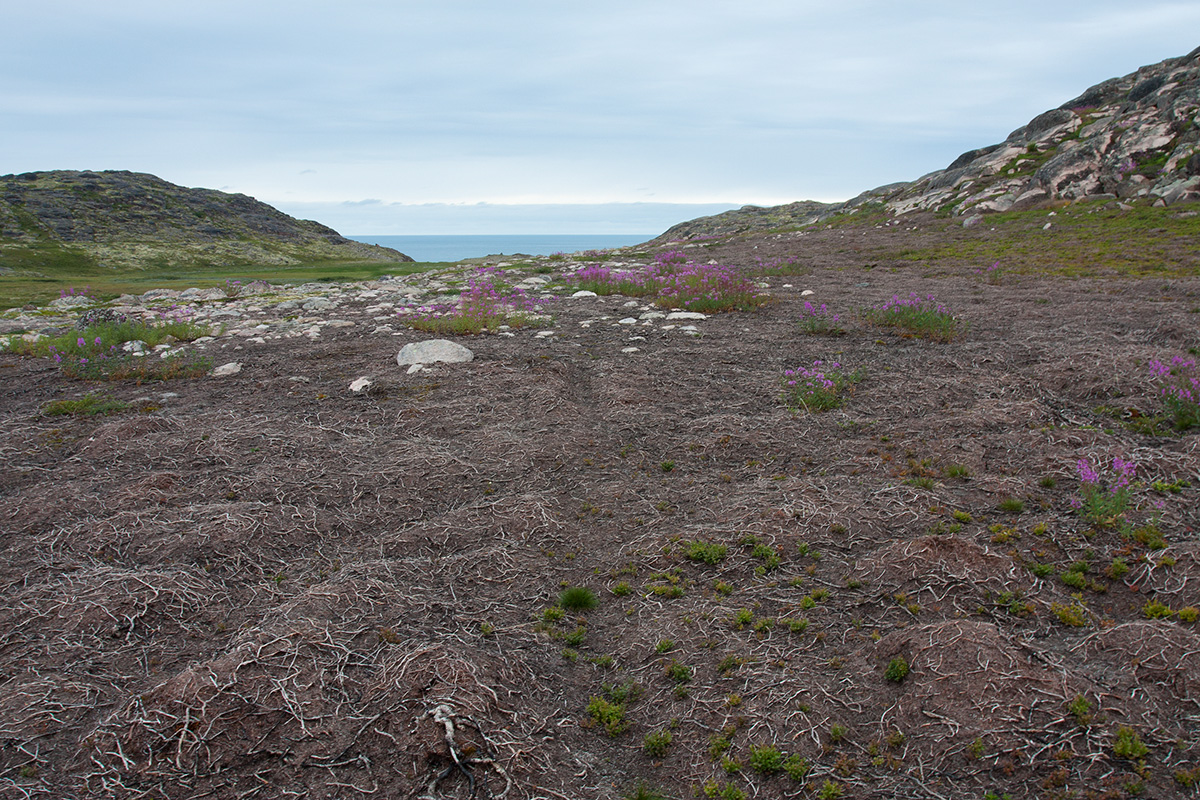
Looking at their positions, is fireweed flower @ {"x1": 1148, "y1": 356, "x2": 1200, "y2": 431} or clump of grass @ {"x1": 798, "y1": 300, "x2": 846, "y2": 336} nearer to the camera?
fireweed flower @ {"x1": 1148, "y1": 356, "x2": 1200, "y2": 431}

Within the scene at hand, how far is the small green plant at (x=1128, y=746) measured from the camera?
2781mm

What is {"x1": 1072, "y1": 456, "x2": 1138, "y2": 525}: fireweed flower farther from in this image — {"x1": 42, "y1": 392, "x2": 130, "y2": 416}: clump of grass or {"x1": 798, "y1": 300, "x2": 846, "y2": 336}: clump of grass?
{"x1": 42, "y1": 392, "x2": 130, "y2": 416}: clump of grass

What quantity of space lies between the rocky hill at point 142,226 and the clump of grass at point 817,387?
4417 cm

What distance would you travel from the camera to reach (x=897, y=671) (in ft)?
11.3

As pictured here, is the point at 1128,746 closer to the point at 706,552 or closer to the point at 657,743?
the point at 657,743

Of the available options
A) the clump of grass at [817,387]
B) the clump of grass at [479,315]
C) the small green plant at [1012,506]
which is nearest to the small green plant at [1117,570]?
the small green plant at [1012,506]

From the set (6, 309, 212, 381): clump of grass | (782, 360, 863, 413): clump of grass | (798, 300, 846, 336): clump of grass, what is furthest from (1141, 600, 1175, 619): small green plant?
(6, 309, 212, 381): clump of grass

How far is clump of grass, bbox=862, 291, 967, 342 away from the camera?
412 inches

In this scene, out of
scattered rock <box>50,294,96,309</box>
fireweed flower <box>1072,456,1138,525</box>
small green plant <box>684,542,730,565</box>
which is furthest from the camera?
scattered rock <box>50,294,96,309</box>

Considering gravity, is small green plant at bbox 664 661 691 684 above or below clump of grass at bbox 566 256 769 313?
below

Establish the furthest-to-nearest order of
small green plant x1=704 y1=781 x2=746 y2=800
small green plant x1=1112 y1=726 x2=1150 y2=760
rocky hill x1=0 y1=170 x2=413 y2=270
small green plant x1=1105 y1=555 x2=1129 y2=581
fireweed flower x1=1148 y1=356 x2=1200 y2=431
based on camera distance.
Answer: rocky hill x1=0 y1=170 x2=413 y2=270 < fireweed flower x1=1148 y1=356 x2=1200 y2=431 < small green plant x1=1105 y1=555 x2=1129 y2=581 < small green plant x1=704 y1=781 x2=746 y2=800 < small green plant x1=1112 y1=726 x2=1150 y2=760

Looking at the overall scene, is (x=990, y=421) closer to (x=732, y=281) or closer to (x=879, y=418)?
(x=879, y=418)

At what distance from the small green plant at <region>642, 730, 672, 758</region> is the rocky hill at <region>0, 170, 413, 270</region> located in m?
46.0

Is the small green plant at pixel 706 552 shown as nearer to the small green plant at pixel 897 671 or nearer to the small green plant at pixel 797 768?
the small green plant at pixel 897 671
